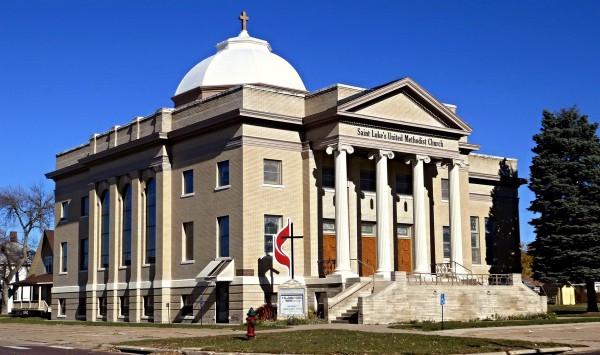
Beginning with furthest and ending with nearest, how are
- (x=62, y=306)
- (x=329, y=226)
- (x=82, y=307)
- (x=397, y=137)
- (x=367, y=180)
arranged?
(x=62, y=306) < (x=82, y=307) < (x=367, y=180) < (x=397, y=137) < (x=329, y=226)

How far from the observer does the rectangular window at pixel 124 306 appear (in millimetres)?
51219

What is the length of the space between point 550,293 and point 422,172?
38.7 m

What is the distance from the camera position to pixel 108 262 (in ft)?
177

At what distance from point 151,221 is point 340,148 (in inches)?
517

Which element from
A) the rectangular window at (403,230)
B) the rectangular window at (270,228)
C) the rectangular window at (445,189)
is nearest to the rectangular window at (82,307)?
the rectangular window at (270,228)

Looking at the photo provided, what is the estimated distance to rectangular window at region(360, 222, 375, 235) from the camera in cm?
4703

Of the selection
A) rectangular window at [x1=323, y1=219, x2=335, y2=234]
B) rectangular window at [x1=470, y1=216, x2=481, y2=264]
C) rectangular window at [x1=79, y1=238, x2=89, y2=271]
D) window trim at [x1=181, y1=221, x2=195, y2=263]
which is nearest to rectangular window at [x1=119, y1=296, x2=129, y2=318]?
window trim at [x1=181, y1=221, x2=195, y2=263]

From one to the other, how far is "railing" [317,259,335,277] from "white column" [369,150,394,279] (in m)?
2.31

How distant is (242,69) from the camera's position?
2064 inches

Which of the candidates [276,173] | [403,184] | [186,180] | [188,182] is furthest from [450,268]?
[186,180]

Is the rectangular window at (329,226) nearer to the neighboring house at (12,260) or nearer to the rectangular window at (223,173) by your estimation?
the rectangular window at (223,173)

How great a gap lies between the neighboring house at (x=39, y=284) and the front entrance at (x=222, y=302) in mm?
27784

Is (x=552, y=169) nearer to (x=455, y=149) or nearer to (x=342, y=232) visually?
(x=455, y=149)

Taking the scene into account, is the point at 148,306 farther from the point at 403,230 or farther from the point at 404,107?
the point at 404,107
